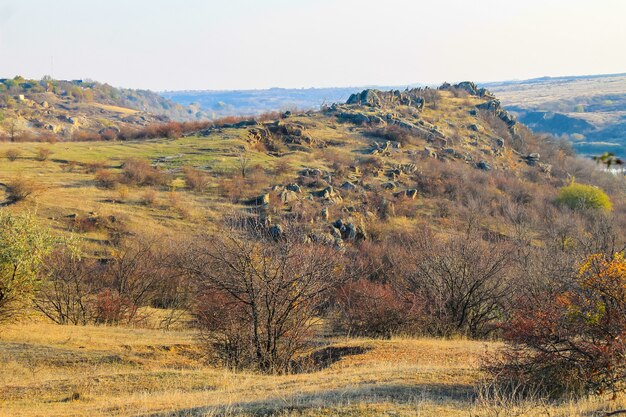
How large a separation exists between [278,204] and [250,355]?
36.5m

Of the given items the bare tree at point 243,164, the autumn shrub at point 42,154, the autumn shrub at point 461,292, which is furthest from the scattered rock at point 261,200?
the autumn shrub at point 461,292

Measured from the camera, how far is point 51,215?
4206 centimetres

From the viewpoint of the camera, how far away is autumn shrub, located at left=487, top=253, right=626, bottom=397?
985 cm

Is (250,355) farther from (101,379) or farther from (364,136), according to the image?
(364,136)

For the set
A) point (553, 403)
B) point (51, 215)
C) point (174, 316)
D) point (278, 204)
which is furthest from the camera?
point (278, 204)

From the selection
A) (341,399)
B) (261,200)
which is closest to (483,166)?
(261,200)

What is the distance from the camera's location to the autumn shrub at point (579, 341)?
9852mm

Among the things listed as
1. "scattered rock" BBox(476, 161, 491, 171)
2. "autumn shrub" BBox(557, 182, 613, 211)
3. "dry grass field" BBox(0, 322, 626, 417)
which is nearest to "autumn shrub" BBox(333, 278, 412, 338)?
"dry grass field" BBox(0, 322, 626, 417)

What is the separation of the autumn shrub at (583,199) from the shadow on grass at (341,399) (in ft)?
206

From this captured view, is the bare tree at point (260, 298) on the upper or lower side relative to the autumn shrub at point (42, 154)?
lower

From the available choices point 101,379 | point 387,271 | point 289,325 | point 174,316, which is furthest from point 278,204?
point 101,379

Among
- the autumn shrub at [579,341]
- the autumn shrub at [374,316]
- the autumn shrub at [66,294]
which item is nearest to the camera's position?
the autumn shrub at [579,341]

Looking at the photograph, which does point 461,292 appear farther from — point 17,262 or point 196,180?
point 196,180

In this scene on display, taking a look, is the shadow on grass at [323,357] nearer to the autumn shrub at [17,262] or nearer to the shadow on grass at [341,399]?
the shadow on grass at [341,399]
